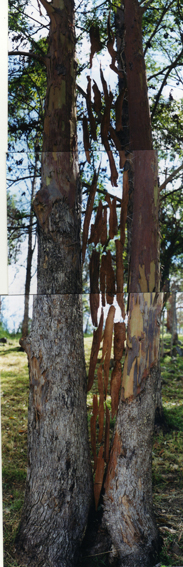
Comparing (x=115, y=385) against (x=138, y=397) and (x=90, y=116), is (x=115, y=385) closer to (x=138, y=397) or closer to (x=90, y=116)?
(x=138, y=397)

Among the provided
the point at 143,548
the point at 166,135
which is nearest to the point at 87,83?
the point at 166,135

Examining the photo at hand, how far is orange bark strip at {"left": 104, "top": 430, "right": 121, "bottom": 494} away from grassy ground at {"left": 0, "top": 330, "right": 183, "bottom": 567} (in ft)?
0.23

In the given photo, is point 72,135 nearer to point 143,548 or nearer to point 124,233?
point 124,233

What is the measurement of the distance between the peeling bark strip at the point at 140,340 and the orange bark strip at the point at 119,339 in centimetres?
3

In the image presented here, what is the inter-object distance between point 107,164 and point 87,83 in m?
0.37

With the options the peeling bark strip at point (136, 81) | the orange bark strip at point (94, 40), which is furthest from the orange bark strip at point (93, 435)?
the orange bark strip at point (94, 40)

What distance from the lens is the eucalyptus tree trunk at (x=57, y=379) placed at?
48.1 inches

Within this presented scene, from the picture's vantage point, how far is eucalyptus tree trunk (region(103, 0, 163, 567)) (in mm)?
1216

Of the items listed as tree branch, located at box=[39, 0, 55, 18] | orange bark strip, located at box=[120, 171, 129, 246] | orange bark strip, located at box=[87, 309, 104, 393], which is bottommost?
orange bark strip, located at box=[87, 309, 104, 393]

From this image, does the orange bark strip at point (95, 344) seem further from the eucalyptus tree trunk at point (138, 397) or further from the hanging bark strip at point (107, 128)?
the hanging bark strip at point (107, 128)

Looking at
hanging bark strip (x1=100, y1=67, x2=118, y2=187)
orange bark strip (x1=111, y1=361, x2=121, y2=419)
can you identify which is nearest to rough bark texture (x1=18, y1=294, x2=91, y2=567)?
orange bark strip (x1=111, y1=361, x2=121, y2=419)

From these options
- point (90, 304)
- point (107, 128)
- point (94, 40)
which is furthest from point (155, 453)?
point (94, 40)

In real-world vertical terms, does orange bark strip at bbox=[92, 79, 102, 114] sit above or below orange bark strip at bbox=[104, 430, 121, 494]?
above

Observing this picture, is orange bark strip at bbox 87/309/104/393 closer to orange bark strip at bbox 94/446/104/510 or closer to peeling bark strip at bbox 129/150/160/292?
peeling bark strip at bbox 129/150/160/292
